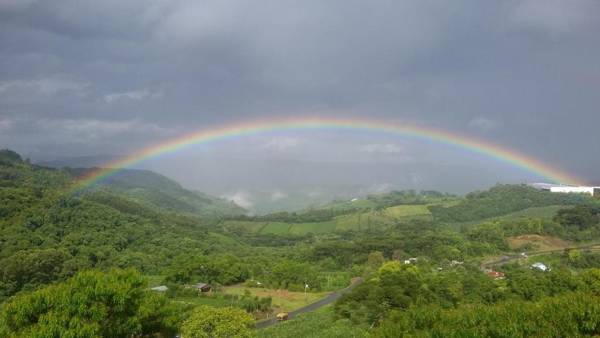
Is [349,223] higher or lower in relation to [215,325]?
lower

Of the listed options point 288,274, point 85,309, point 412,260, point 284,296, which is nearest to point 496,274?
point 412,260

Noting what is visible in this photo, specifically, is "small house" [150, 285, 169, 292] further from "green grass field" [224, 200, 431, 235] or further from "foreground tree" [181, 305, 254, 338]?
"green grass field" [224, 200, 431, 235]

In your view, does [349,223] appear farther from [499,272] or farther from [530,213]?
[499,272]

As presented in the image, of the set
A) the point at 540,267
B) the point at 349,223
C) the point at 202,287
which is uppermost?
the point at 540,267

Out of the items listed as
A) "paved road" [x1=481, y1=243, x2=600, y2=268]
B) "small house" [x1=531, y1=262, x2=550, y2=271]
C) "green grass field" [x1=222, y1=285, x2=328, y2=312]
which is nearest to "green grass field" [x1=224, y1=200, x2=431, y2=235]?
"paved road" [x1=481, y1=243, x2=600, y2=268]

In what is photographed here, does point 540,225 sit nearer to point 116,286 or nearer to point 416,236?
point 416,236

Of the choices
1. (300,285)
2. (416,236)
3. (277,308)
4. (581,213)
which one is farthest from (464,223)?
(277,308)

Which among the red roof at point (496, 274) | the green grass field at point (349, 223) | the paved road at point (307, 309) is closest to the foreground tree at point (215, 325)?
the paved road at point (307, 309)
